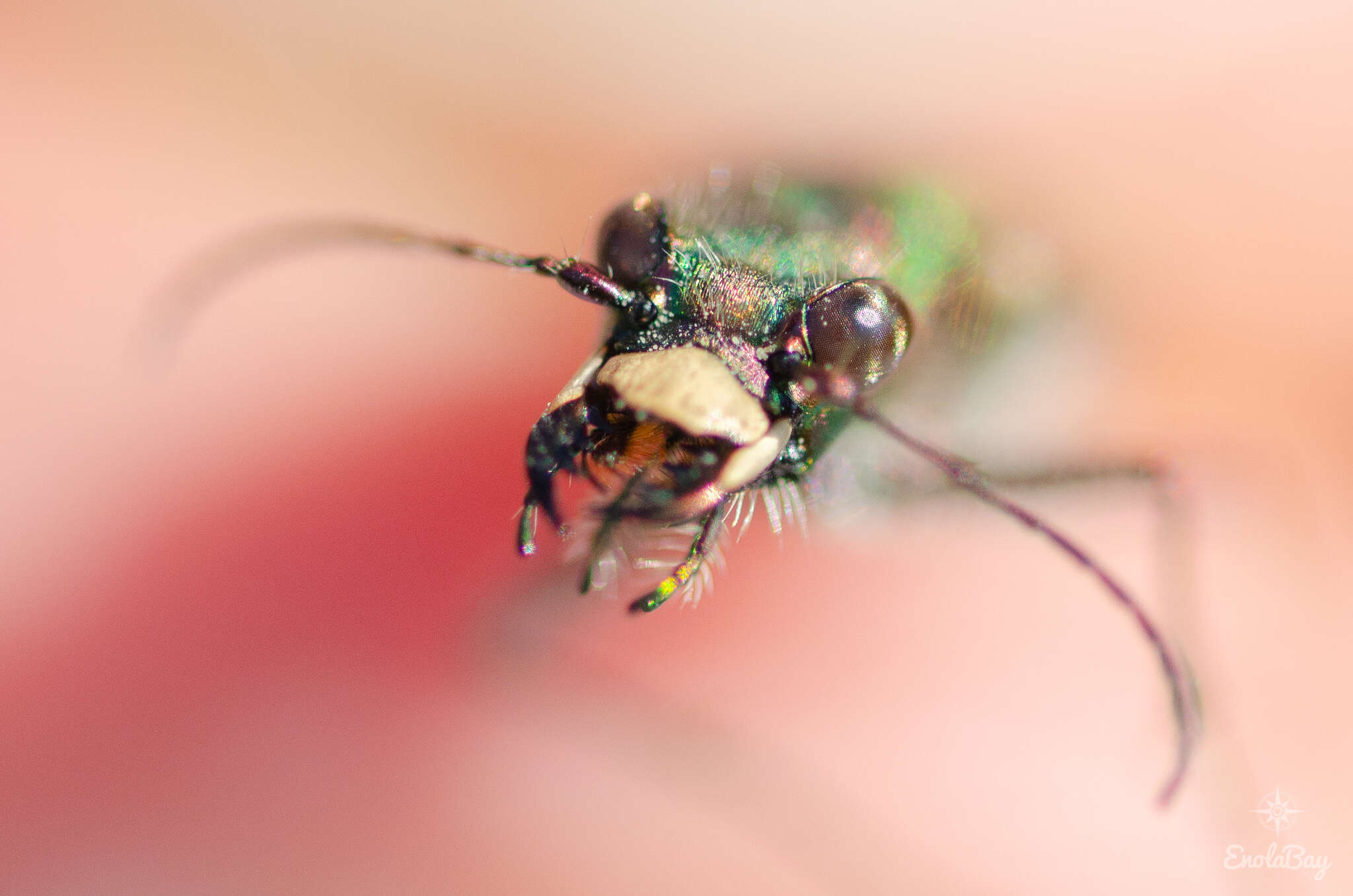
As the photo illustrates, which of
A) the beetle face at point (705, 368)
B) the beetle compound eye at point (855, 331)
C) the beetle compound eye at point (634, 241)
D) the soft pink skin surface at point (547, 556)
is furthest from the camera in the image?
the soft pink skin surface at point (547, 556)

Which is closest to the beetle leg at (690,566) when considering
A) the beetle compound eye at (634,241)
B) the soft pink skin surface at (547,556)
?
the beetle compound eye at (634,241)

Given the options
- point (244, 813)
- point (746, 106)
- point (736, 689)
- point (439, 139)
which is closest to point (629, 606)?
point (736, 689)

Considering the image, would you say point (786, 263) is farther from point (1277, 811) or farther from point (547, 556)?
point (1277, 811)

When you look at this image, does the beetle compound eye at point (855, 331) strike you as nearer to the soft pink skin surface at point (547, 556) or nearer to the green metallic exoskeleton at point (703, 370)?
the green metallic exoskeleton at point (703, 370)

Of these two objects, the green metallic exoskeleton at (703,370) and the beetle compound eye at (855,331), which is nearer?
the green metallic exoskeleton at (703,370)

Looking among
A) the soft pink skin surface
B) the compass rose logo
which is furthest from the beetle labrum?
the soft pink skin surface

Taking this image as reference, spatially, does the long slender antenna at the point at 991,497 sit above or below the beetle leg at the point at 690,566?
above

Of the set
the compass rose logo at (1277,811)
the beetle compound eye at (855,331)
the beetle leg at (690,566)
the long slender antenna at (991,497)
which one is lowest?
the compass rose logo at (1277,811)

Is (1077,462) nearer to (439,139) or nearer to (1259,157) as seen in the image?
(1259,157)
